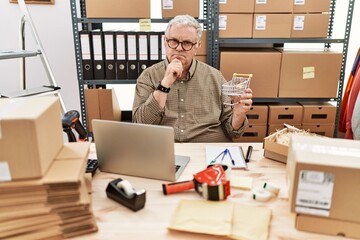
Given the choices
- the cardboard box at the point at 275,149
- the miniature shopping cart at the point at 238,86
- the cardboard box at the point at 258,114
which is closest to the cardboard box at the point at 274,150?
the cardboard box at the point at 275,149

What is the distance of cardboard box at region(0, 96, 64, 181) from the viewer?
80 centimetres

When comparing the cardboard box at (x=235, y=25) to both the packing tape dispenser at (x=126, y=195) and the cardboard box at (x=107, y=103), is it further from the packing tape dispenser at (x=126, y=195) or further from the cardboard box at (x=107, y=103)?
the packing tape dispenser at (x=126, y=195)

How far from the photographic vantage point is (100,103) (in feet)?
7.99

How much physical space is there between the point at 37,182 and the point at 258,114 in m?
1.89

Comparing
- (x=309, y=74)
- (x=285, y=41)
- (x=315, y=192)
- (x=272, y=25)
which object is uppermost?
(x=272, y=25)

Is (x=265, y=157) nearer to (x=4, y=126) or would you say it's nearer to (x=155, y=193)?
(x=155, y=193)

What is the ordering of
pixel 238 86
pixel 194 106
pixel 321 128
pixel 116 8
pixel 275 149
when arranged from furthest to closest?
pixel 321 128
pixel 116 8
pixel 194 106
pixel 238 86
pixel 275 149

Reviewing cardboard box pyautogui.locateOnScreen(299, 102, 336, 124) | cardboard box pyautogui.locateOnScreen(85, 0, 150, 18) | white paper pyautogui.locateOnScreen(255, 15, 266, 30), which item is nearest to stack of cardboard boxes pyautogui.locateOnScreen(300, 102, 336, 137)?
cardboard box pyautogui.locateOnScreen(299, 102, 336, 124)

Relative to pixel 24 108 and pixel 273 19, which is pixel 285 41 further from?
pixel 24 108

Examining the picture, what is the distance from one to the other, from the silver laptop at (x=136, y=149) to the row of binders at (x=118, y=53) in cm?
126

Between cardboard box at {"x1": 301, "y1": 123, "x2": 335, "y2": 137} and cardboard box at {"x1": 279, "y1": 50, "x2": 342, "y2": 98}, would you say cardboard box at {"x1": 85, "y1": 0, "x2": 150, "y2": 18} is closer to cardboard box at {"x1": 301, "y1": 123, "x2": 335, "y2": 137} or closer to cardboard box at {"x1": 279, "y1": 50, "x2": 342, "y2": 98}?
cardboard box at {"x1": 279, "y1": 50, "x2": 342, "y2": 98}

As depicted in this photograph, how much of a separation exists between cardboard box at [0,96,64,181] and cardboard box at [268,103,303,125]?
1.87 metres

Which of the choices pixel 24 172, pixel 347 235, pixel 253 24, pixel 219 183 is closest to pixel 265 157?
pixel 219 183

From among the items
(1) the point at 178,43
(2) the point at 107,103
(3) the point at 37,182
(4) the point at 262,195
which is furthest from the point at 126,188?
(2) the point at 107,103
